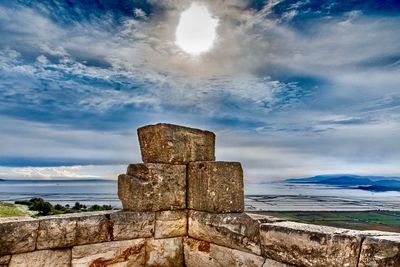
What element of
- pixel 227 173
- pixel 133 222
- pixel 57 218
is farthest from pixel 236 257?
pixel 57 218

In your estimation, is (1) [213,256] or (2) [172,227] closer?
(1) [213,256]

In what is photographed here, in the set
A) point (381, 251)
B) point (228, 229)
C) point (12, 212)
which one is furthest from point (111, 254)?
point (12, 212)

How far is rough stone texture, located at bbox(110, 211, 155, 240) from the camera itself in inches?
170

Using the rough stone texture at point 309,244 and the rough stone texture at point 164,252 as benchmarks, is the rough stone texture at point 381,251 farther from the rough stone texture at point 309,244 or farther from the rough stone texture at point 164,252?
the rough stone texture at point 164,252

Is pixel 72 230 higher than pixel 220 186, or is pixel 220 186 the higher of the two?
pixel 220 186

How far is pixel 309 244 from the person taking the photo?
10.6ft

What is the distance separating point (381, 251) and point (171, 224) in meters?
2.57

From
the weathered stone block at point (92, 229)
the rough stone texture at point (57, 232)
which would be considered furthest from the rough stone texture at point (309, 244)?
the rough stone texture at point (57, 232)

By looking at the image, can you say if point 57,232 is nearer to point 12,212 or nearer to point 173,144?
point 173,144

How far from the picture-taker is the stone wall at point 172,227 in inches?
143

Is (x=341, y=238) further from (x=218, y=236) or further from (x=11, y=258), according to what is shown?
(x=11, y=258)

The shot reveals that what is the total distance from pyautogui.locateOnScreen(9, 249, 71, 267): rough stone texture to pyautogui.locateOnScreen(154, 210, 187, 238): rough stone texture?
1.08m

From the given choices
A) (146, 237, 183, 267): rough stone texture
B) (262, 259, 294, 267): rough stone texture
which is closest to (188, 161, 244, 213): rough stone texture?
(146, 237, 183, 267): rough stone texture

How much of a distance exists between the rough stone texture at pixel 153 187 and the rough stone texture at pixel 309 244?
1.34 meters
